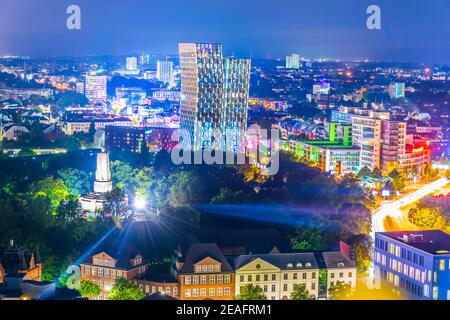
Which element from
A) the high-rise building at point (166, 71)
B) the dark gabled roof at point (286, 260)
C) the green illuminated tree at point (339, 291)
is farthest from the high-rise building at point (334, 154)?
the high-rise building at point (166, 71)

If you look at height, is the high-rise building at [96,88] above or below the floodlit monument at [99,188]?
above

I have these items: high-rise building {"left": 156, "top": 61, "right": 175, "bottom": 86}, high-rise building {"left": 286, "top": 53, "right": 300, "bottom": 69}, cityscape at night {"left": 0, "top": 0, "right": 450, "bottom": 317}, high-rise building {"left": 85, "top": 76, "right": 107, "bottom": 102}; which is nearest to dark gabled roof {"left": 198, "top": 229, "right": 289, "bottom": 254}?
cityscape at night {"left": 0, "top": 0, "right": 450, "bottom": 317}

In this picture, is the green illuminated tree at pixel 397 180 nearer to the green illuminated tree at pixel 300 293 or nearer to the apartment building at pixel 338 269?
the apartment building at pixel 338 269

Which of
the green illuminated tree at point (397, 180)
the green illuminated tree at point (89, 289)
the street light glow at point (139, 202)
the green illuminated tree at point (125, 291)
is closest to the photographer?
the green illuminated tree at point (125, 291)

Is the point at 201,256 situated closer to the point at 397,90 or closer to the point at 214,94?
the point at 214,94

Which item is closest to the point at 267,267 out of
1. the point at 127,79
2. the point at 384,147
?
the point at 384,147

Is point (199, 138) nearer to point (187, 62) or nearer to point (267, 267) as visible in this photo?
point (187, 62)

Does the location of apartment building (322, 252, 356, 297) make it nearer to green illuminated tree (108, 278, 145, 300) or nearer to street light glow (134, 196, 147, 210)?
green illuminated tree (108, 278, 145, 300)
